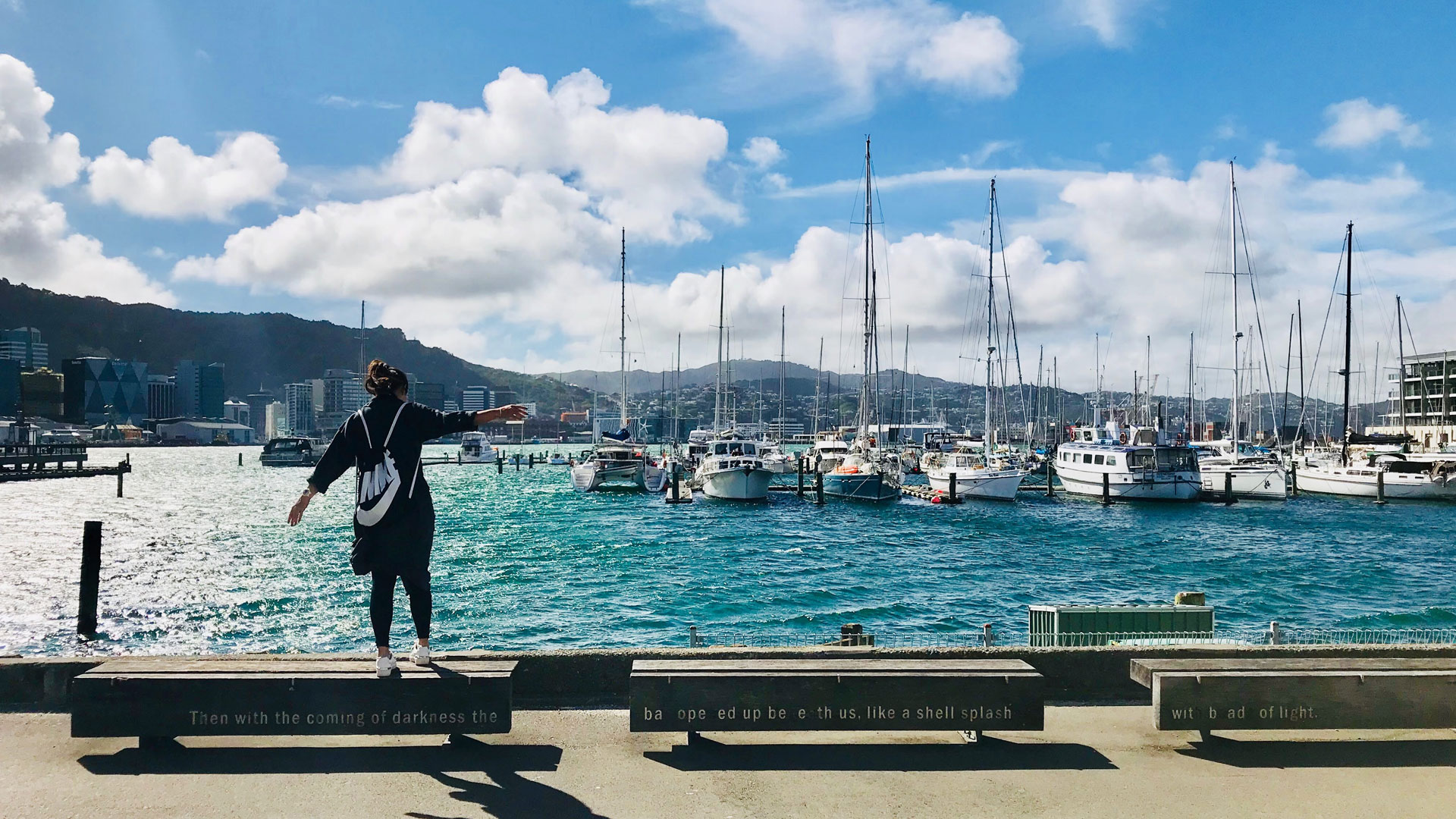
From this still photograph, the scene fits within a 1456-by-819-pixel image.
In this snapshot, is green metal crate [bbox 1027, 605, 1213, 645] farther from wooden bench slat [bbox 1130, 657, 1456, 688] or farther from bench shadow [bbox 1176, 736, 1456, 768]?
bench shadow [bbox 1176, 736, 1456, 768]

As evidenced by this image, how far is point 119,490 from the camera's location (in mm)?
66875

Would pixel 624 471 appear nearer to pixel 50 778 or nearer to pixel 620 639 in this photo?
pixel 620 639

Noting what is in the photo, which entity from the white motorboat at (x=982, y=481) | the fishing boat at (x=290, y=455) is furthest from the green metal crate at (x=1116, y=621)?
the fishing boat at (x=290, y=455)

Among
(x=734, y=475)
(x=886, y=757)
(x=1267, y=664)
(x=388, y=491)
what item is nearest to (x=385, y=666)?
(x=388, y=491)

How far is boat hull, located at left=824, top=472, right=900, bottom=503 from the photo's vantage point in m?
54.8

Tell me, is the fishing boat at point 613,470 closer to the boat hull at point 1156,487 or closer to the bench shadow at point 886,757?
the boat hull at point 1156,487

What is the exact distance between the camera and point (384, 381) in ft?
20.2

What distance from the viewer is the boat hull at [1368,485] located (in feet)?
186

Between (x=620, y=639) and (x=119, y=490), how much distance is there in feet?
202

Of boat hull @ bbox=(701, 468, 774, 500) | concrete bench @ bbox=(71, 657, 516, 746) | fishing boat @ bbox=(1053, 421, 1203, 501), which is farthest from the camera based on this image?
boat hull @ bbox=(701, 468, 774, 500)

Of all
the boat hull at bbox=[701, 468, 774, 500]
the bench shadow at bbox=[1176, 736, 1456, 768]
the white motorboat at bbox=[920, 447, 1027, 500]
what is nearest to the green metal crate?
the bench shadow at bbox=[1176, 736, 1456, 768]

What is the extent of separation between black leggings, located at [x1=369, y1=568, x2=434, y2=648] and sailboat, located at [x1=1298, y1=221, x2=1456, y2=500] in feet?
211

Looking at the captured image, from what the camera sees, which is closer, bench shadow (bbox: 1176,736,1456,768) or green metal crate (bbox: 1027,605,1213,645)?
bench shadow (bbox: 1176,736,1456,768)

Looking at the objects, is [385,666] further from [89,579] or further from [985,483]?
[985,483]
